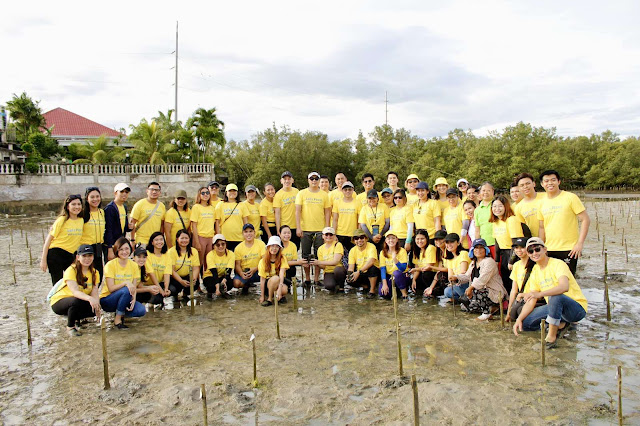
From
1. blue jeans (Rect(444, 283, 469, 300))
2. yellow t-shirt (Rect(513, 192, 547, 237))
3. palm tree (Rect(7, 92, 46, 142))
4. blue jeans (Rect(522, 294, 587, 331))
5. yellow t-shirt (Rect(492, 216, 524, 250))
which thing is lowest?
blue jeans (Rect(444, 283, 469, 300))

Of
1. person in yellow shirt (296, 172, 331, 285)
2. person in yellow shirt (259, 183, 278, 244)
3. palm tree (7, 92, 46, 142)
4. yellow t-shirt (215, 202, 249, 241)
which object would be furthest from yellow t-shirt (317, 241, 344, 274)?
palm tree (7, 92, 46, 142)

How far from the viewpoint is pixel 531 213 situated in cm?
714

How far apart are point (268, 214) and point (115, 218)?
3.21m

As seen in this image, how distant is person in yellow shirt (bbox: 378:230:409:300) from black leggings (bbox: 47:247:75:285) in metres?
5.33

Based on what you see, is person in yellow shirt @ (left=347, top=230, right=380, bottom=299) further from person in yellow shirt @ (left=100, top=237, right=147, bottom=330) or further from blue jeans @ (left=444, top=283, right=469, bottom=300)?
person in yellow shirt @ (left=100, top=237, right=147, bottom=330)

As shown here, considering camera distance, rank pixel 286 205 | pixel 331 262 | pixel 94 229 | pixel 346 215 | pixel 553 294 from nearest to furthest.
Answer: pixel 553 294, pixel 94 229, pixel 331 262, pixel 346 215, pixel 286 205

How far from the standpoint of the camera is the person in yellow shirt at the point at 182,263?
8219mm

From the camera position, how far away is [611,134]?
5894cm

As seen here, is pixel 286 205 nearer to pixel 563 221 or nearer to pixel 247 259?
pixel 247 259

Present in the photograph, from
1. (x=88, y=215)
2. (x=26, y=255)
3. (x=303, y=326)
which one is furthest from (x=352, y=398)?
(x=26, y=255)

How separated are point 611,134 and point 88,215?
6694 centimetres

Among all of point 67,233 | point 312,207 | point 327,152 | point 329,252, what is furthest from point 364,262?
point 327,152

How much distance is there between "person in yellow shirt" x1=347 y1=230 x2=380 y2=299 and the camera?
8.79 metres

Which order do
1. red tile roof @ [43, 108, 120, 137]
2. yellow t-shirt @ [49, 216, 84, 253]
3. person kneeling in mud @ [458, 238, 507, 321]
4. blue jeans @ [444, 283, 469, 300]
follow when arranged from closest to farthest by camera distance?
yellow t-shirt @ [49, 216, 84, 253]
person kneeling in mud @ [458, 238, 507, 321]
blue jeans @ [444, 283, 469, 300]
red tile roof @ [43, 108, 120, 137]
